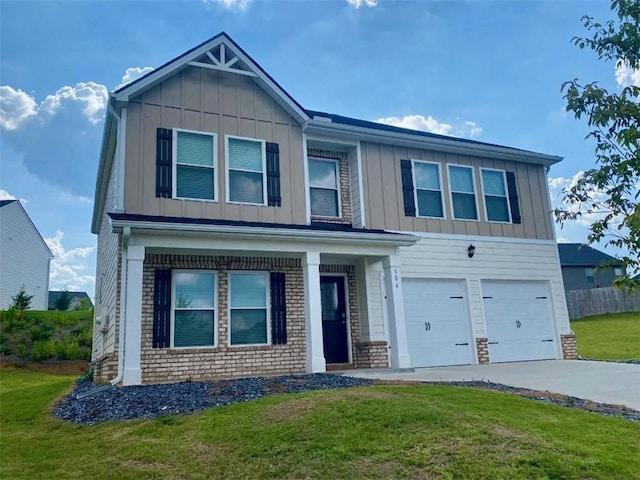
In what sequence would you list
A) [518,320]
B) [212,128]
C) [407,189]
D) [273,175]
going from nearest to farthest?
[212,128], [273,175], [407,189], [518,320]

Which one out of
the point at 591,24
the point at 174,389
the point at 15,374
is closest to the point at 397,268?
the point at 174,389

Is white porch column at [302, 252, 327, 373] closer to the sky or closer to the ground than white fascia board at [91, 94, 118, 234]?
closer to the ground

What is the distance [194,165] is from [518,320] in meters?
9.09

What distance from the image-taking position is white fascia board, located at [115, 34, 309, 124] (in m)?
10.0

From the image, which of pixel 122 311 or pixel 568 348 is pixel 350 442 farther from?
pixel 568 348

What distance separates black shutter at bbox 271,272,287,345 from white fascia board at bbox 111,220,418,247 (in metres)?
1.17

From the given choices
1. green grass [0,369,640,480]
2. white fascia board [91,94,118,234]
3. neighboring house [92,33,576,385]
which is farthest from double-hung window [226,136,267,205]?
green grass [0,369,640,480]

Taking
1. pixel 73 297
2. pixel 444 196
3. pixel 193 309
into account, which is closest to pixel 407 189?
pixel 444 196

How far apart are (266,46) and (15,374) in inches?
497

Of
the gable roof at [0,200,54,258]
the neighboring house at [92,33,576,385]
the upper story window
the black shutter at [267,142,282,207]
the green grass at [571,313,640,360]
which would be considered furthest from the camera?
the upper story window

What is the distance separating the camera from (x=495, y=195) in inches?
545

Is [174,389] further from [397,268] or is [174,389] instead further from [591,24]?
[591,24]

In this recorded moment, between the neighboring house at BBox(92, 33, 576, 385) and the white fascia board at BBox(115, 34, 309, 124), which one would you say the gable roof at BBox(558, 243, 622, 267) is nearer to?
the neighboring house at BBox(92, 33, 576, 385)

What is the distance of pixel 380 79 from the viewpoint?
48.4 ft
